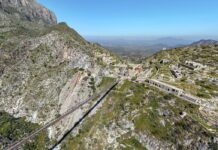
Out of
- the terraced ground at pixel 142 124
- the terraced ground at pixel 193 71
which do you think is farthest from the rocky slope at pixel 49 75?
the terraced ground at pixel 193 71

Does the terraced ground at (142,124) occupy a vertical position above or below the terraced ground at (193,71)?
below

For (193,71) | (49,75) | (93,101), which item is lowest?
(93,101)

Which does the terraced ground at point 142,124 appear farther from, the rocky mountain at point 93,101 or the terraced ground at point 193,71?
the terraced ground at point 193,71

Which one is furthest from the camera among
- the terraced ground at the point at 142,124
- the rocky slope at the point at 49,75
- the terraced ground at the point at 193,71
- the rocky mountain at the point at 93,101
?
the rocky slope at the point at 49,75

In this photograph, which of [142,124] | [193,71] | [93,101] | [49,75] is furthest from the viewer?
[49,75]

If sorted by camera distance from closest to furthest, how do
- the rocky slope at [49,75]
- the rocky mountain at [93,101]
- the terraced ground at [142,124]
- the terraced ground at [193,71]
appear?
the terraced ground at [142,124], the rocky mountain at [93,101], the terraced ground at [193,71], the rocky slope at [49,75]

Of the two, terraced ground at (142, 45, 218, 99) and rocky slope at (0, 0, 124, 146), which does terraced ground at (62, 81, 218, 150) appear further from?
rocky slope at (0, 0, 124, 146)

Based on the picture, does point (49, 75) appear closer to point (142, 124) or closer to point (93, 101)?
point (93, 101)

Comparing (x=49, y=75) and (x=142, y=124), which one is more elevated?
(x=49, y=75)

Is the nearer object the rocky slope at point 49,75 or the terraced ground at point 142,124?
the terraced ground at point 142,124

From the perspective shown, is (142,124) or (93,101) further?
(93,101)

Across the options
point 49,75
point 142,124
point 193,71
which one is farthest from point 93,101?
point 193,71
